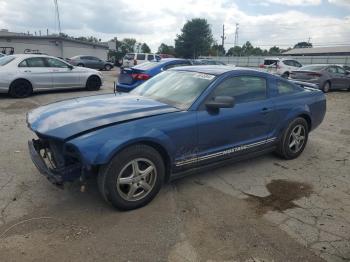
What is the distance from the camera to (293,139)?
18.8ft

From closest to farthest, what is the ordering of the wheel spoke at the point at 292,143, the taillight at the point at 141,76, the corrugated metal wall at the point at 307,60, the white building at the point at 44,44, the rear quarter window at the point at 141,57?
the wheel spoke at the point at 292,143 < the taillight at the point at 141,76 < the rear quarter window at the point at 141,57 < the corrugated metal wall at the point at 307,60 < the white building at the point at 44,44

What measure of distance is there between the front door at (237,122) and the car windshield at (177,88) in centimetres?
21

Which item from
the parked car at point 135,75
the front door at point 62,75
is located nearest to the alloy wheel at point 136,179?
the parked car at point 135,75

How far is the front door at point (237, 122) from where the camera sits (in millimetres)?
4367

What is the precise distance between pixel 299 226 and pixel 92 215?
2179 mm

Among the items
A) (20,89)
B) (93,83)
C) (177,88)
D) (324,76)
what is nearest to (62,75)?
(93,83)

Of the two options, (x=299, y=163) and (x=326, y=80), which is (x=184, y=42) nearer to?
(x=326, y=80)

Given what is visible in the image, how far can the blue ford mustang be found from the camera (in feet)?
11.7

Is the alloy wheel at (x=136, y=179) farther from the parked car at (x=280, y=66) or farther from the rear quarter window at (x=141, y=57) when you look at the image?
the rear quarter window at (x=141, y=57)

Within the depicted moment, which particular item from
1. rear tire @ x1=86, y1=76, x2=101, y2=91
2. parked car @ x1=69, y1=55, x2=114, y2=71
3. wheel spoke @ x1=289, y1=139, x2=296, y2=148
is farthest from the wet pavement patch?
parked car @ x1=69, y1=55, x2=114, y2=71

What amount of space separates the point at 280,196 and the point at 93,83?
1082 centimetres

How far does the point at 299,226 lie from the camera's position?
367cm

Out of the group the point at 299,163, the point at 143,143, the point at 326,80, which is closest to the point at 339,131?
the point at 299,163

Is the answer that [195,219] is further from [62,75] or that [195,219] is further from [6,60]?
[62,75]
